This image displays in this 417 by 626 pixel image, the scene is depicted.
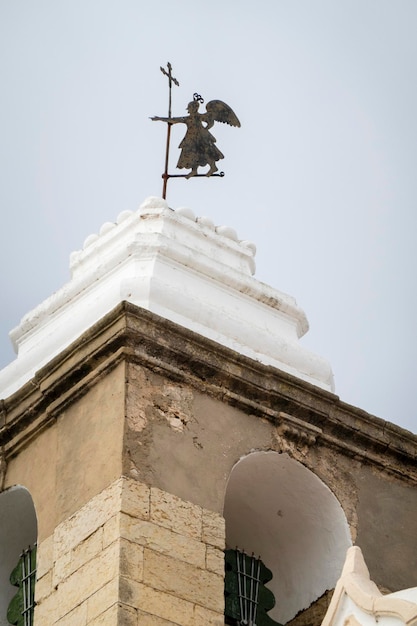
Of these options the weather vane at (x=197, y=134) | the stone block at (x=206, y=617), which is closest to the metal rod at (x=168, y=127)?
the weather vane at (x=197, y=134)

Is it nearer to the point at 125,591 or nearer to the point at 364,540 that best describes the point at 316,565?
the point at 364,540

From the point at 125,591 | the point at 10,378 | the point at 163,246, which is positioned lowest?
the point at 125,591

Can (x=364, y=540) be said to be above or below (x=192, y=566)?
above

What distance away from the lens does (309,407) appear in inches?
698

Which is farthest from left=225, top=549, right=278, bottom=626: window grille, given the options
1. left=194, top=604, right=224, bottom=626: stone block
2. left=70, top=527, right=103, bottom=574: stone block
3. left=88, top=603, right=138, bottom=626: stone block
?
left=88, top=603, right=138, bottom=626: stone block

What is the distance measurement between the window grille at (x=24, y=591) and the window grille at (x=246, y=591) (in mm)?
1420

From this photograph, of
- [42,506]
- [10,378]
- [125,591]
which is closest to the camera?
[125,591]

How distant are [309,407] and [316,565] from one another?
1.18m

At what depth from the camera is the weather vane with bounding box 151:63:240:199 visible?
1959 cm

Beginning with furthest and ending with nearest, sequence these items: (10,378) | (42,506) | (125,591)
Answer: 1. (10,378)
2. (42,506)
3. (125,591)

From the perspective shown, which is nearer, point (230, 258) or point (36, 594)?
point (36, 594)

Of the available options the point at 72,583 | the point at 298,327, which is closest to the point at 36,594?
the point at 72,583

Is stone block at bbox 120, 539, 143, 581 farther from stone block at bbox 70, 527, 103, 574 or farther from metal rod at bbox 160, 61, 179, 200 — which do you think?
metal rod at bbox 160, 61, 179, 200

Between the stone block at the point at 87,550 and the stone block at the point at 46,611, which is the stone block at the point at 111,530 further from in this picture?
the stone block at the point at 46,611
